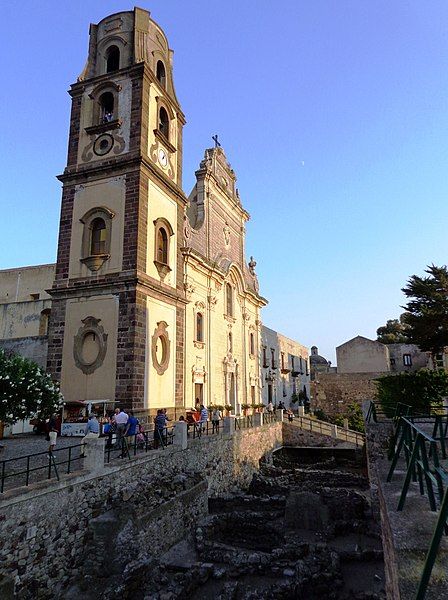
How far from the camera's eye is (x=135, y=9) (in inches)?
886

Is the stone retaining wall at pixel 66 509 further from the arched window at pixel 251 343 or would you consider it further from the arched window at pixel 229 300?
the arched window at pixel 251 343

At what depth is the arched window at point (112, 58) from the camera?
890 inches

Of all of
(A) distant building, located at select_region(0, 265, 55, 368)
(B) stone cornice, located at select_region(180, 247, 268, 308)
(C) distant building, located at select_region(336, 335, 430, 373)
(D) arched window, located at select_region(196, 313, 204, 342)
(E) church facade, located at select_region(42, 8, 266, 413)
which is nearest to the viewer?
(E) church facade, located at select_region(42, 8, 266, 413)

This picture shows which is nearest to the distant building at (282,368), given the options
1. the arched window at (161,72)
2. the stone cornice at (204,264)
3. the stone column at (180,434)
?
the stone cornice at (204,264)

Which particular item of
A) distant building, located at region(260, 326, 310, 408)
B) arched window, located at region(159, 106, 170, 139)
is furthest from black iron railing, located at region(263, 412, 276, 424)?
arched window, located at region(159, 106, 170, 139)

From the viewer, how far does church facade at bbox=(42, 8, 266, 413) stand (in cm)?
1856

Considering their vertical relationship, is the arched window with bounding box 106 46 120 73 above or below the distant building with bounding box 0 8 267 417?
above

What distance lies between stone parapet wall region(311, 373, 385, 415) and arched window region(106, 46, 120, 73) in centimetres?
3111

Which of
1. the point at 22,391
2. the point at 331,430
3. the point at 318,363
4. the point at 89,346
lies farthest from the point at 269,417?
the point at 318,363

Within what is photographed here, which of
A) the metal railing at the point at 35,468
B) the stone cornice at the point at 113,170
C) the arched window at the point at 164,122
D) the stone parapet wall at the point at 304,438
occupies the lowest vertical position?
the stone parapet wall at the point at 304,438

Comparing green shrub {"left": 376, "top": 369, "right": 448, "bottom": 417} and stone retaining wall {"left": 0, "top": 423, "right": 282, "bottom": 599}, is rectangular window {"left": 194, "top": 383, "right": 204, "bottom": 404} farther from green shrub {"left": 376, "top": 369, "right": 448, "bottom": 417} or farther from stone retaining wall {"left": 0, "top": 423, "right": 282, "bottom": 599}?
green shrub {"left": 376, "top": 369, "right": 448, "bottom": 417}

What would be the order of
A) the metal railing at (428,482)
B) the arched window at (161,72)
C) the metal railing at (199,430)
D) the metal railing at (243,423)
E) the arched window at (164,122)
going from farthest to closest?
the arched window at (161,72)
the arched window at (164,122)
the metal railing at (243,423)
the metal railing at (199,430)
the metal railing at (428,482)

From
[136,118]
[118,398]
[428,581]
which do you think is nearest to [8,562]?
[428,581]

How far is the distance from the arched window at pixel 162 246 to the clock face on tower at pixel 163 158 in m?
3.56
